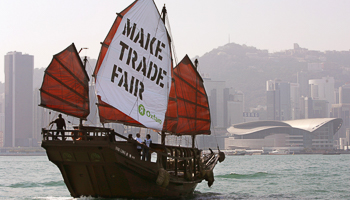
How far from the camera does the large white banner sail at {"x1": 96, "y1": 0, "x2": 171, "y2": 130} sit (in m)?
20.4

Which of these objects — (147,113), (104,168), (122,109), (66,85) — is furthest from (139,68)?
(104,168)

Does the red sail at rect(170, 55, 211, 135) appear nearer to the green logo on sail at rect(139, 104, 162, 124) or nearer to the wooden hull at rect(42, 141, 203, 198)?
the green logo on sail at rect(139, 104, 162, 124)

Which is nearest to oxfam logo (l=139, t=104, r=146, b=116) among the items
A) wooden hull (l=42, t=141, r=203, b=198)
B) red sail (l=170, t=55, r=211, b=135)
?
wooden hull (l=42, t=141, r=203, b=198)

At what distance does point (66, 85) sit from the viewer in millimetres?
21781

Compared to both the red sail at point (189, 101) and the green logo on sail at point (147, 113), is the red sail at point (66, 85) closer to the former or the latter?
the green logo on sail at point (147, 113)

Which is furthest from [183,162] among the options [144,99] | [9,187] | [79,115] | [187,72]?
[9,187]

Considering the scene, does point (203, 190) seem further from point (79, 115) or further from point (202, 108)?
point (79, 115)

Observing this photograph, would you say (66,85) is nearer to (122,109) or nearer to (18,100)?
(122,109)

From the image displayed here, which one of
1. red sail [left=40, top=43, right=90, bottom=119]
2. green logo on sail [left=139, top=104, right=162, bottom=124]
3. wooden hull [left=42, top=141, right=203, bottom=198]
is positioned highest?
red sail [left=40, top=43, right=90, bottom=119]

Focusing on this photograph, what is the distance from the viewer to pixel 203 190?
2962cm

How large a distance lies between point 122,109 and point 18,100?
181 m

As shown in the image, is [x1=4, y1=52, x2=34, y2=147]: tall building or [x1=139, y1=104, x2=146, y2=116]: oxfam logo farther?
[x1=4, y1=52, x2=34, y2=147]: tall building

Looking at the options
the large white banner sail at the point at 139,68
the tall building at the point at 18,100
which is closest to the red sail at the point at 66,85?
the large white banner sail at the point at 139,68

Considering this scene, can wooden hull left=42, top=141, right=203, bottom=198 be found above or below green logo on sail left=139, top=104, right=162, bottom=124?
below
